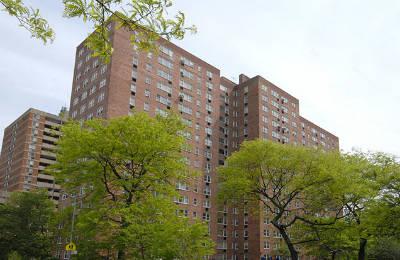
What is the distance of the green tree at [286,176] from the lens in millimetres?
40531

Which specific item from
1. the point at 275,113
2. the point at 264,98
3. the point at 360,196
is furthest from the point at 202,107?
the point at 360,196

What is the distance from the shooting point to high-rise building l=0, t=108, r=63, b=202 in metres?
121

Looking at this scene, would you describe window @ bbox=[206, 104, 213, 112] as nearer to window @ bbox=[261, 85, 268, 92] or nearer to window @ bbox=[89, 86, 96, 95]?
window @ bbox=[261, 85, 268, 92]

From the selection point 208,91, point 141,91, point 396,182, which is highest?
→ point 208,91

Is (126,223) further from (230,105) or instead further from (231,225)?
(230,105)

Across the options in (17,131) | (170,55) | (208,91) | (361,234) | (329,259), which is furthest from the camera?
(17,131)

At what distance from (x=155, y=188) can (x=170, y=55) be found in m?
59.7

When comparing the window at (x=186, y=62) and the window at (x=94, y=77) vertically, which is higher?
the window at (x=186, y=62)

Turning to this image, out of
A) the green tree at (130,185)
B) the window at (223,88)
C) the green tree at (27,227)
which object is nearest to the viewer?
the green tree at (130,185)

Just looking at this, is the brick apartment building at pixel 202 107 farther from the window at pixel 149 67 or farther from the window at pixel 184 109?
the window at pixel 149 67

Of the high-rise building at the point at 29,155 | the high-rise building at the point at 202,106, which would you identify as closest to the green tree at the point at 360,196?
the high-rise building at the point at 202,106

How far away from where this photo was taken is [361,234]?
36.1 metres

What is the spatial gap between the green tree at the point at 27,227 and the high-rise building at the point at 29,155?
219 ft

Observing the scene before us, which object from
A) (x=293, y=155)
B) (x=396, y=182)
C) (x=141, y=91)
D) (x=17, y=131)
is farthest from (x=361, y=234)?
(x=17, y=131)
